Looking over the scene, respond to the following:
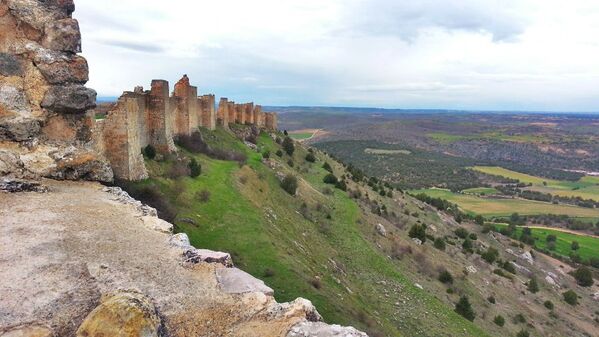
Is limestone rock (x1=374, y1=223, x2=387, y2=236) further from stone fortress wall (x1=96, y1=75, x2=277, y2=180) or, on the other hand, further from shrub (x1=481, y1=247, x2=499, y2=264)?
shrub (x1=481, y1=247, x2=499, y2=264)

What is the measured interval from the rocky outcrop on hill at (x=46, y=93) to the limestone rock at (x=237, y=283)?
24.0 ft

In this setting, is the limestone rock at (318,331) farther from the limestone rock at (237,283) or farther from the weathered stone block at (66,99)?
the weathered stone block at (66,99)

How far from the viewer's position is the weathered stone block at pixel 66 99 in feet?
48.4

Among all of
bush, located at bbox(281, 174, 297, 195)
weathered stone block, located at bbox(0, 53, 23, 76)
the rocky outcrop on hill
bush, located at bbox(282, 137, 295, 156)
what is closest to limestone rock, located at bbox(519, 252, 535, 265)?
bush, located at bbox(282, 137, 295, 156)

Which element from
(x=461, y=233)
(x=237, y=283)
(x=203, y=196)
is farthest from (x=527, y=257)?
(x=237, y=283)

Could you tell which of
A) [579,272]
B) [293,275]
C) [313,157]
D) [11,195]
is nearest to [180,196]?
[293,275]

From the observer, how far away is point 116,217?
11.9 metres

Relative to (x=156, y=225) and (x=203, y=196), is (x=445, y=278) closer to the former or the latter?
(x=203, y=196)

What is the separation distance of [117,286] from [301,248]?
12.8 m

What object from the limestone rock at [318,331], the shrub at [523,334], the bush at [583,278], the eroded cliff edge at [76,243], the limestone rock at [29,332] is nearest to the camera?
the limestone rock at [29,332]

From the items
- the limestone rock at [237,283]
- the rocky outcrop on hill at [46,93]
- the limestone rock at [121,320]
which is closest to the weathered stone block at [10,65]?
the rocky outcrop on hill at [46,93]

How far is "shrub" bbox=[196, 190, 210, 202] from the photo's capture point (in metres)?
19.7

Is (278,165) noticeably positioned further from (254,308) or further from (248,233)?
(254,308)

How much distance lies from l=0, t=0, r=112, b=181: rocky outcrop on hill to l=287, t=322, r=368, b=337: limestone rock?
9725 mm
